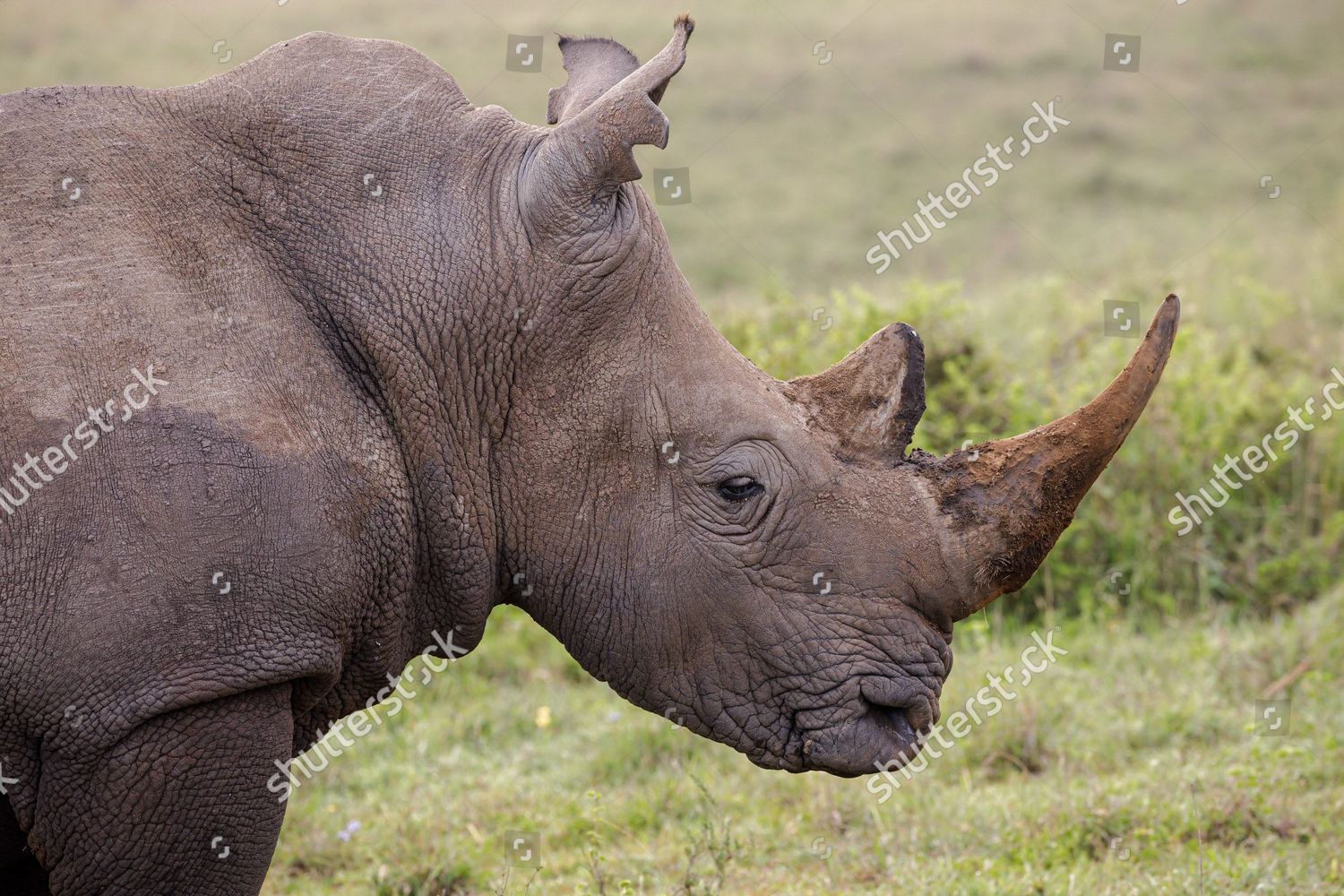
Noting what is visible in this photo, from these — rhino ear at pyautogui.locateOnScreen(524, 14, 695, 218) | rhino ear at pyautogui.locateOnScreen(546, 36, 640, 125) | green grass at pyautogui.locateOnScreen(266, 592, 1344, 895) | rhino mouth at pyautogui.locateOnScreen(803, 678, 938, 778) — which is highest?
rhino ear at pyautogui.locateOnScreen(546, 36, 640, 125)

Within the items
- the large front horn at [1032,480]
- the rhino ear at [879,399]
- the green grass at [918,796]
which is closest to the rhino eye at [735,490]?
the rhino ear at [879,399]

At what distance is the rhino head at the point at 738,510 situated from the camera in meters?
3.67

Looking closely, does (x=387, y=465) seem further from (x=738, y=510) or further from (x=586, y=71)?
(x=586, y=71)

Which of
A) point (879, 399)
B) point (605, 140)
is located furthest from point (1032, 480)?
point (605, 140)

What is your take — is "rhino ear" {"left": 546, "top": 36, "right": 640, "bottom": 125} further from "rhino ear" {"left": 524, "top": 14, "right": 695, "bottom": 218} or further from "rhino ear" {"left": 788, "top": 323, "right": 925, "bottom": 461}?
"rhino ear" {"left": 788, "top": 323, "right": 925, "bottom": 461}

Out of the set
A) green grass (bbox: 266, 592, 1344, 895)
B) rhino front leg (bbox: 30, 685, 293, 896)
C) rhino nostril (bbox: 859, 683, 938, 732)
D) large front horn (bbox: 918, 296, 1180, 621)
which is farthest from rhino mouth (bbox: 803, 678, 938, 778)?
rhino front leg (bbox: 30, 685, 293, 896)

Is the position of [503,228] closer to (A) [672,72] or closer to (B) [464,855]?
(A) [672,72]

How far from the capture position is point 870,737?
3766 millimetres

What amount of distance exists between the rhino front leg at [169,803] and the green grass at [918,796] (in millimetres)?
1453

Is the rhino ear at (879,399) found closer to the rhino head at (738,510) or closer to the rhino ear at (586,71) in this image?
the rhino head at (738,510)

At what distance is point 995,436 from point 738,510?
4.64m

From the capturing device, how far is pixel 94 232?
10.8ft

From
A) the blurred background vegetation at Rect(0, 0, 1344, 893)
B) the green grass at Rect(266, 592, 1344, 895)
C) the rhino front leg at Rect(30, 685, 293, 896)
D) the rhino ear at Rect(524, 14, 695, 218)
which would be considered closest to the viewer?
the rhino front leg at Rect(30, 685, 293, 896)

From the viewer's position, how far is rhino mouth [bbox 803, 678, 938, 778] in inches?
147
